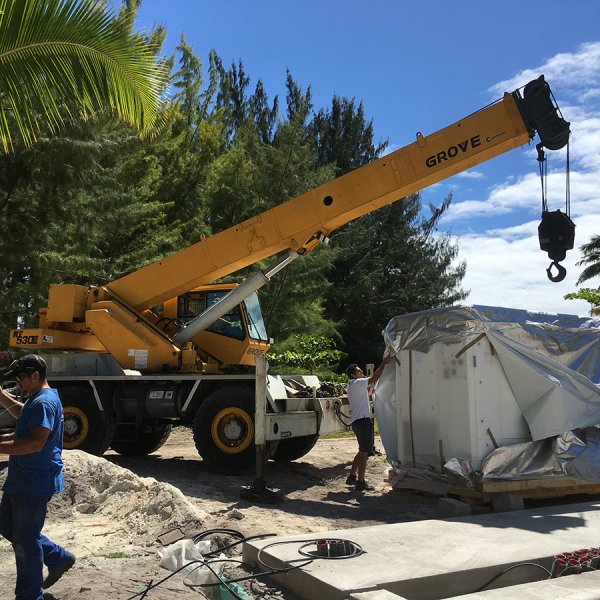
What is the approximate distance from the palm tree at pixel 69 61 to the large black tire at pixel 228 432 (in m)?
5.19

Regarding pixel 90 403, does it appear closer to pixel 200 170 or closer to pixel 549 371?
pixel 549 371

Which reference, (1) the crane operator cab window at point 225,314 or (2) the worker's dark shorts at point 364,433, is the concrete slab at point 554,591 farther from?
(1) the crane operator cab window at point 225,314

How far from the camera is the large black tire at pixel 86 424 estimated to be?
1061cm

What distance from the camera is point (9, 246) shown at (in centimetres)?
1401

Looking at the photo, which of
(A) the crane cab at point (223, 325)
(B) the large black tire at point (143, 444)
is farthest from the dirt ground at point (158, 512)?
(A) the crane cab at point (223, 325)

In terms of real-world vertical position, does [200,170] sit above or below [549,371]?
above

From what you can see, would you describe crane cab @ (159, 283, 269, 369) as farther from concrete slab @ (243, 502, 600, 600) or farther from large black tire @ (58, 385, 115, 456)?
concrete slab @ (243, 502, 600, 600)

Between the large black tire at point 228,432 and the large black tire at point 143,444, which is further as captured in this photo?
the large black tire at point 143,444

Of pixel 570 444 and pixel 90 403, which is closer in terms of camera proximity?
pixel 570 444

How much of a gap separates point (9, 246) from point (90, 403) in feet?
16.9

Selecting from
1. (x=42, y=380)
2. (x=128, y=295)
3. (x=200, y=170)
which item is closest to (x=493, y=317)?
(x=42, y=380)

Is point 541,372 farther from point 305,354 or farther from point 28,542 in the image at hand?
point 305,354

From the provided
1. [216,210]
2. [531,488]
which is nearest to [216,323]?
[531,488]

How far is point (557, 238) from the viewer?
8.60 meters
